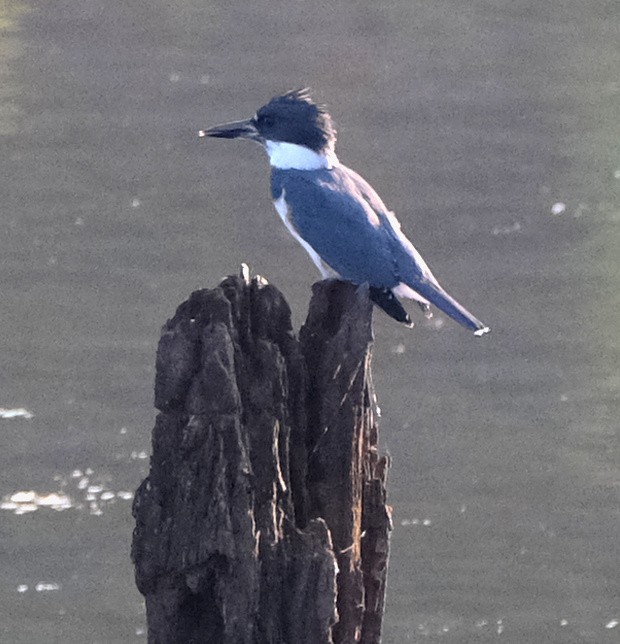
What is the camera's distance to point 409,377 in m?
7.54

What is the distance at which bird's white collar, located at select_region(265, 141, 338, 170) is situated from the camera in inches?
207

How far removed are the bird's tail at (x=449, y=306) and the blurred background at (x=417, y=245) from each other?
5.33ft

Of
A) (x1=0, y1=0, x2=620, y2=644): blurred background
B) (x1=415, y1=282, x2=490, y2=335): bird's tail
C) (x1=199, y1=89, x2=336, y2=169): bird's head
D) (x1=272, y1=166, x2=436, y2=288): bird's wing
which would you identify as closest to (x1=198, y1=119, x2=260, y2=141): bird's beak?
(x1=199, y1=89, x2=336, y2=169): bird's head

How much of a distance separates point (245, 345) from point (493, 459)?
327 centimetres

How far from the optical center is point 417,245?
8.72 m

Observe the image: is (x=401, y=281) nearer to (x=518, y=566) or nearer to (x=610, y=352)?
(x=518, y=566)

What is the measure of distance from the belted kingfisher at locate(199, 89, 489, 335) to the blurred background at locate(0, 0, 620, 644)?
156 cm

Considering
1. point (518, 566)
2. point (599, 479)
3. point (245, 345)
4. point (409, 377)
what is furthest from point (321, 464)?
point (409, 377)

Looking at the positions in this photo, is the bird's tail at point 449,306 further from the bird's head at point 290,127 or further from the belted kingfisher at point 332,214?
the bird's head at point 290,127

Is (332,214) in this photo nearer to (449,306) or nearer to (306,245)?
(306,245)

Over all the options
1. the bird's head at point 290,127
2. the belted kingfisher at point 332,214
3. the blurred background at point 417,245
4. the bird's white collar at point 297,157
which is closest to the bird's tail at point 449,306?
the belted kingfisher at point 332,214

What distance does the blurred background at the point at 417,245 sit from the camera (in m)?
6.33

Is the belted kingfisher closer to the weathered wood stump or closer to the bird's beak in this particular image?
the bird's beak

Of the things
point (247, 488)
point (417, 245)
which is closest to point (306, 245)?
point (247, 488)
